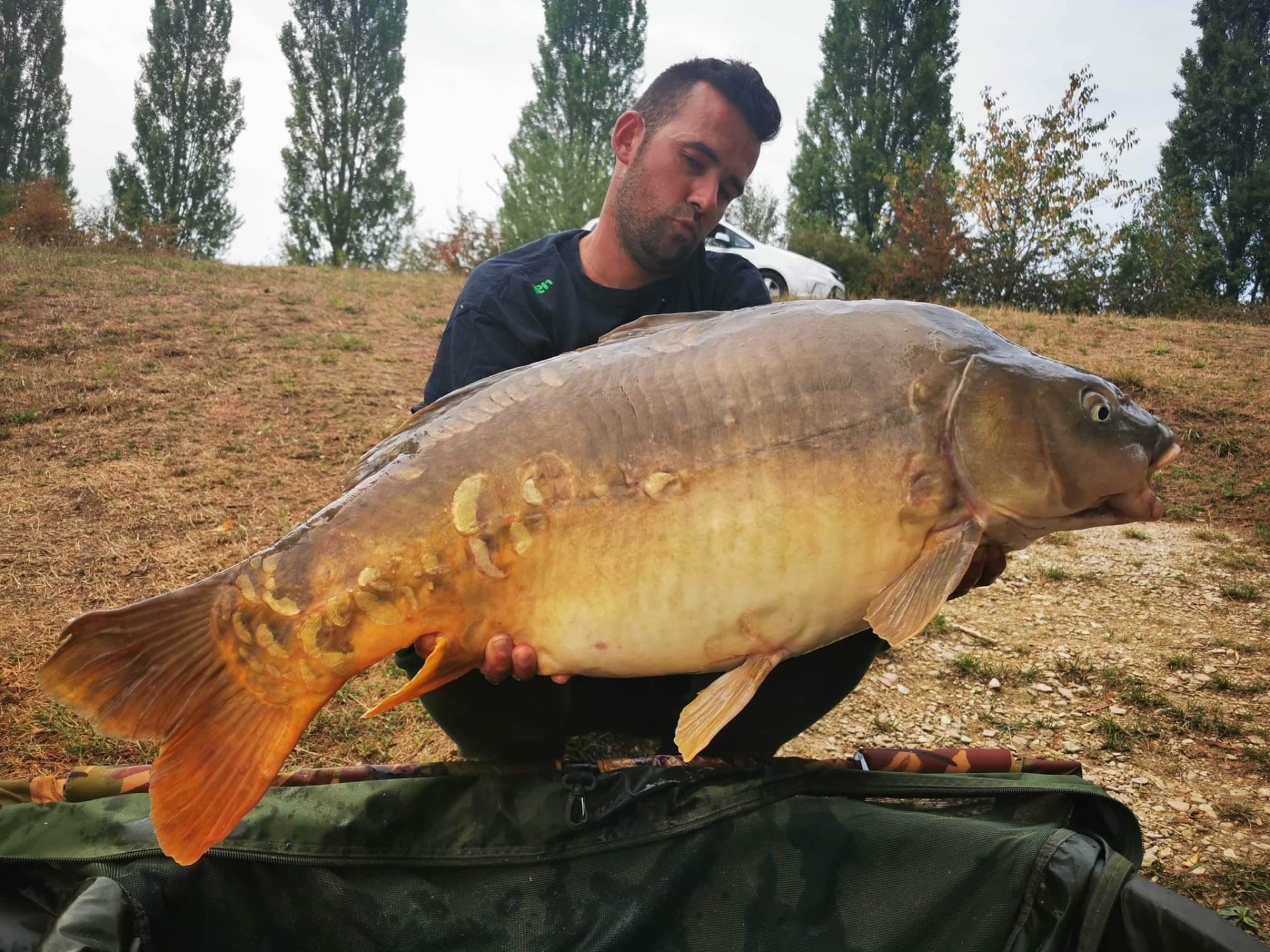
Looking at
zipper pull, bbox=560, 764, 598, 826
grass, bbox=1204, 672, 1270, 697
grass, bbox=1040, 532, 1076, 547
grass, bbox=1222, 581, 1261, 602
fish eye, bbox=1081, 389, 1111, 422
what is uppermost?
fish eye, bbox=1081, 389, 1111, 422

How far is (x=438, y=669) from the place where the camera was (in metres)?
1.04

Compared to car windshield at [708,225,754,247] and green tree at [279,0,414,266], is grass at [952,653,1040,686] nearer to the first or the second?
car windshield at [708,225,754,247]

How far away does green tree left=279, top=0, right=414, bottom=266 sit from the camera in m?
15.2

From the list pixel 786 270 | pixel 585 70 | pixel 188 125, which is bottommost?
pixel 786 270

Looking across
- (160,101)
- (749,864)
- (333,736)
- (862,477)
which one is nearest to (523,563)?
(862,477)

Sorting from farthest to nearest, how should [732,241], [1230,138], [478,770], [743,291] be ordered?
1. [1230,138]
2. [732,241]
3. [743,291]
4. [478,770]

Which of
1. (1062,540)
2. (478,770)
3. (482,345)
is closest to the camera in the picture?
(478,770)

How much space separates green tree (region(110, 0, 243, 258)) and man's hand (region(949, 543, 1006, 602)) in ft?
54.0

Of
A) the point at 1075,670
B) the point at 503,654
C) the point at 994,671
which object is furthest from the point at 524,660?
the point at 1075,670

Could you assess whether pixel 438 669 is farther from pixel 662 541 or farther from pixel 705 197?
pixel 705 197

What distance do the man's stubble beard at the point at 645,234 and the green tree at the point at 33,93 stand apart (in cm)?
1687

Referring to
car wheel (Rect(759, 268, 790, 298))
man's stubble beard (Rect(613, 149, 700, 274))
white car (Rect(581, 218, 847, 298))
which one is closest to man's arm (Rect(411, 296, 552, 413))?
man's stubble beard (Rect(613, 149, 700, 274))

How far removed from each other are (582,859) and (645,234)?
3.78 feet

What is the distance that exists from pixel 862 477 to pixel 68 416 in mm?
3957
